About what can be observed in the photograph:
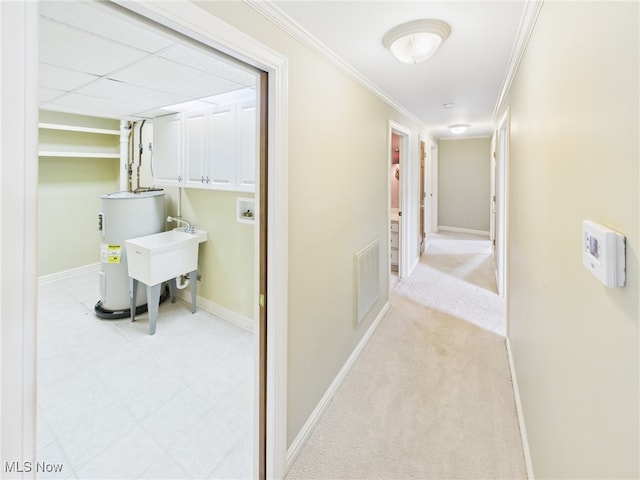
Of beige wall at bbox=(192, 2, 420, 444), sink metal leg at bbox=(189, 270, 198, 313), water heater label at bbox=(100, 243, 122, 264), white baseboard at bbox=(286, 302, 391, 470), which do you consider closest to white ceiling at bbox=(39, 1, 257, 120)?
beige wall at bbox=(192, 2, 420, 444)

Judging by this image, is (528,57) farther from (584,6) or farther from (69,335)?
(69,335)

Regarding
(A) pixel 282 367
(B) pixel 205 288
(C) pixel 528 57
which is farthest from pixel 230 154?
(C) pixel 528 57

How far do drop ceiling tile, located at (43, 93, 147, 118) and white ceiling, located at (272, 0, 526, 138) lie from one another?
2.32m

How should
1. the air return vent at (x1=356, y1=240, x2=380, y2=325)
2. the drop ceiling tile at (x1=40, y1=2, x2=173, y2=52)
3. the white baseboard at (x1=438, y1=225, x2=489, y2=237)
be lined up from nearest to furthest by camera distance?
the drop ceiling tile at (x1=40, y1=2, x2=173, y2=52), the air return vent at (x1=356, y1=240, x2=380, y2=325), the white baseboard at (x1=438, y1=225, x2=489, y2=237)

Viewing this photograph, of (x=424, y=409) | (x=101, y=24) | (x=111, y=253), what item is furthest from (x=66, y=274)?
(x=424, y=409)

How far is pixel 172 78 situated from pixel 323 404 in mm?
2396

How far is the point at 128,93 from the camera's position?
8.66 feet

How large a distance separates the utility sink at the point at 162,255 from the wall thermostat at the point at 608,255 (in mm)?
3120

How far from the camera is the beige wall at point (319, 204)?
5.38 feet

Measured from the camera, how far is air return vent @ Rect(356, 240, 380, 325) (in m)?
2.62

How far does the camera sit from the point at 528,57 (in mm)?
1720

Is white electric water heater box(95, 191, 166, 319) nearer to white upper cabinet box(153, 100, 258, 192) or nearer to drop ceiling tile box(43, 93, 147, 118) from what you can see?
white upper cabinet box(153, 100, 258, 192)

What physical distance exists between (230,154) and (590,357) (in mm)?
2802

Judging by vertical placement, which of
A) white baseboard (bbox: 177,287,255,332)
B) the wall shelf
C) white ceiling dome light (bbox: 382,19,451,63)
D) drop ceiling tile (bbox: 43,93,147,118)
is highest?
the wall shelf
